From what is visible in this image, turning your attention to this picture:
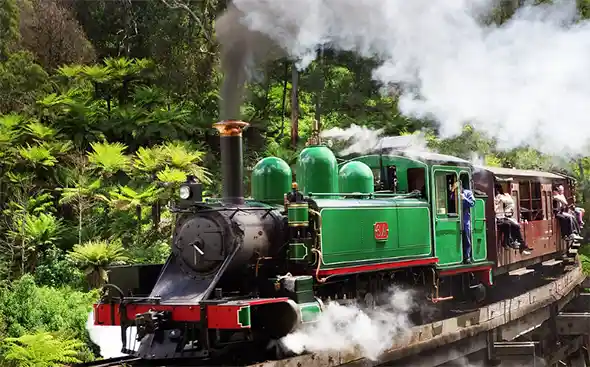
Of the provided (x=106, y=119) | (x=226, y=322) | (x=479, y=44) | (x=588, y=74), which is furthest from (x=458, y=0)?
(x=106, y=119)

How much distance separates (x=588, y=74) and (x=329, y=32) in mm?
5225

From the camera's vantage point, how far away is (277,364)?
6.86 metres

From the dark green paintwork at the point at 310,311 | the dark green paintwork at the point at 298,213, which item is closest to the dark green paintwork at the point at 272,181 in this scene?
the dark green paintwork at the point at 298,213

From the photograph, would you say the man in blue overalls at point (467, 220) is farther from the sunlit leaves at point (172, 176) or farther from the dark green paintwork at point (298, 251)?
the sunlit leaves at point (172, 176)

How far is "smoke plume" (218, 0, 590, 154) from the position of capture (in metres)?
10.3

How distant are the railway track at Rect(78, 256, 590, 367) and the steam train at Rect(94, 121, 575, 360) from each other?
40cm

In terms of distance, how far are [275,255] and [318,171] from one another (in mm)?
1404

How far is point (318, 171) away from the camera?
352 inches

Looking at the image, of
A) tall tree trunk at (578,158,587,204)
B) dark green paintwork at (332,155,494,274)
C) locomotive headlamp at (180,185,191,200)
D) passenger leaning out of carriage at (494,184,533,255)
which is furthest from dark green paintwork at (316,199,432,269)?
tall tree trunk at (578,158,587,204)

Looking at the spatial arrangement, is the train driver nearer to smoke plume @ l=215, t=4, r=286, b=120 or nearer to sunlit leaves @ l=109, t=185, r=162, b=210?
smoke plume @ l=215, t=4, r=286, b=120

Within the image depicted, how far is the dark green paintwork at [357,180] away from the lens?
31.6ft

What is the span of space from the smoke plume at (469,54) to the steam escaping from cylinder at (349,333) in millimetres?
3597

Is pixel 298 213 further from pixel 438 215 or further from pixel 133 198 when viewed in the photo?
pixel 133 198

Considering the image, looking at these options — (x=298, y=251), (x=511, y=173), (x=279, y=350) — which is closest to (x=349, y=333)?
(x=279, y=350)
